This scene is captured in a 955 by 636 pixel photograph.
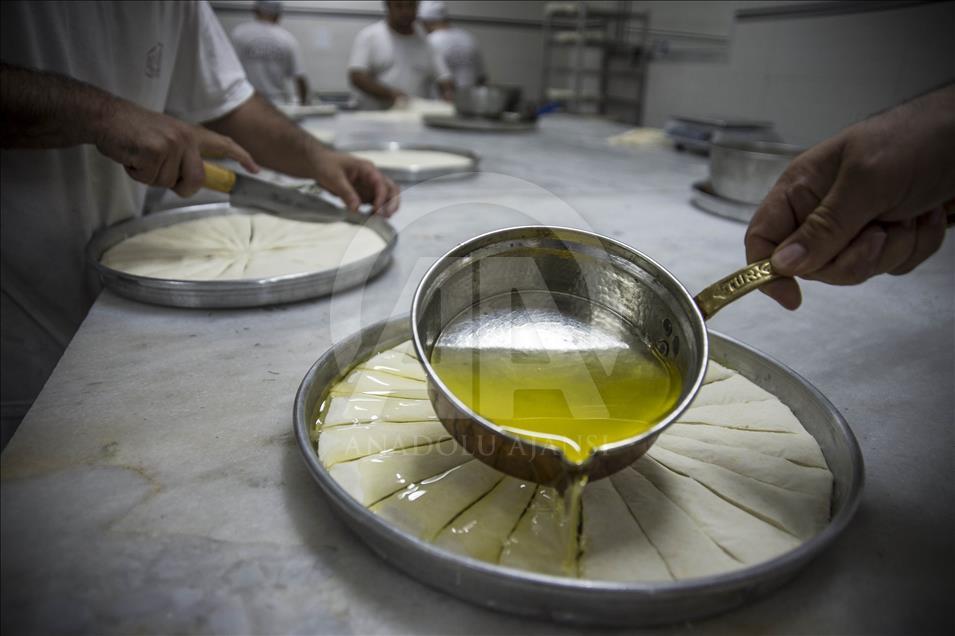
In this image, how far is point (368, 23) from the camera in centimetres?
1016

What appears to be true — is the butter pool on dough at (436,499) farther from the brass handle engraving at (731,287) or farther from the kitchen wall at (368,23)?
the kitchen wall at (368,23)

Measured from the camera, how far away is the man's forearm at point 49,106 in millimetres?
1491

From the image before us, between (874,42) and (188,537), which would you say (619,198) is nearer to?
(188,537)

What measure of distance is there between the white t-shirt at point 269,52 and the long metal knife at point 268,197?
6.60 metres

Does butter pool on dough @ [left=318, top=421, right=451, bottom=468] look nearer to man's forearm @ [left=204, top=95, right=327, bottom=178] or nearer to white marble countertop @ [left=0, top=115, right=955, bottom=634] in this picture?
white marble countertop @ [left=0, top=115, right=955, bottom=634]

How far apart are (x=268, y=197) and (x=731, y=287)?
1540 mm

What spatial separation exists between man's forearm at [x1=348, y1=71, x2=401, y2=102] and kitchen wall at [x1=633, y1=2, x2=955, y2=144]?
3.45 m

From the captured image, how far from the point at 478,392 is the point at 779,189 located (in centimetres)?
75

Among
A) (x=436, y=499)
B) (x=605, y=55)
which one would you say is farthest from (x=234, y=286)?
(x=605, y=55)

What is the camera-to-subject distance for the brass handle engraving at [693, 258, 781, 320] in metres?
0.99

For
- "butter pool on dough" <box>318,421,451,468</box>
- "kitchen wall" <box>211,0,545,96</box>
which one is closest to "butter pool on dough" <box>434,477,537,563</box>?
"butter pool on dough" <box>318,421,451,468</box>

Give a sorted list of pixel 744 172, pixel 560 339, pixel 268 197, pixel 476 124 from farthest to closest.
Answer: pixel 476 124 < pixel 744 172 < pixel 268 197 < pixel 560 339

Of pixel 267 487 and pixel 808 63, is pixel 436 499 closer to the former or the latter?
pixel 267 487

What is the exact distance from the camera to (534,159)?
3709mm
